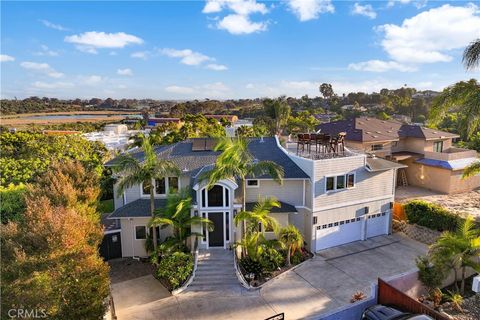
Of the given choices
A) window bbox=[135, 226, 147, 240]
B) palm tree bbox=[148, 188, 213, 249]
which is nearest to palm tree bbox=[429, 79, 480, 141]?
Result: palm tree bbox=[148, 188, 213, 249]

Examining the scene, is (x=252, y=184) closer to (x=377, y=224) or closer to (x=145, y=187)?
(x=145, y=187)

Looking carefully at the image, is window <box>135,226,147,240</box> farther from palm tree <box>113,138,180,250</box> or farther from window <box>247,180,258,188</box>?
window <box>247,180,258,188</box>

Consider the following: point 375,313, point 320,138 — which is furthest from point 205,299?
point 320,138

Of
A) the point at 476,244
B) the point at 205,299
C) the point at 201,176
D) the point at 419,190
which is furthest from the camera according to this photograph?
the point at 419,190

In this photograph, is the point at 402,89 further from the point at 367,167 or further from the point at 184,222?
the point at 184,222

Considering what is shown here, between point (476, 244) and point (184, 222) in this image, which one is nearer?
point (476, 244)
